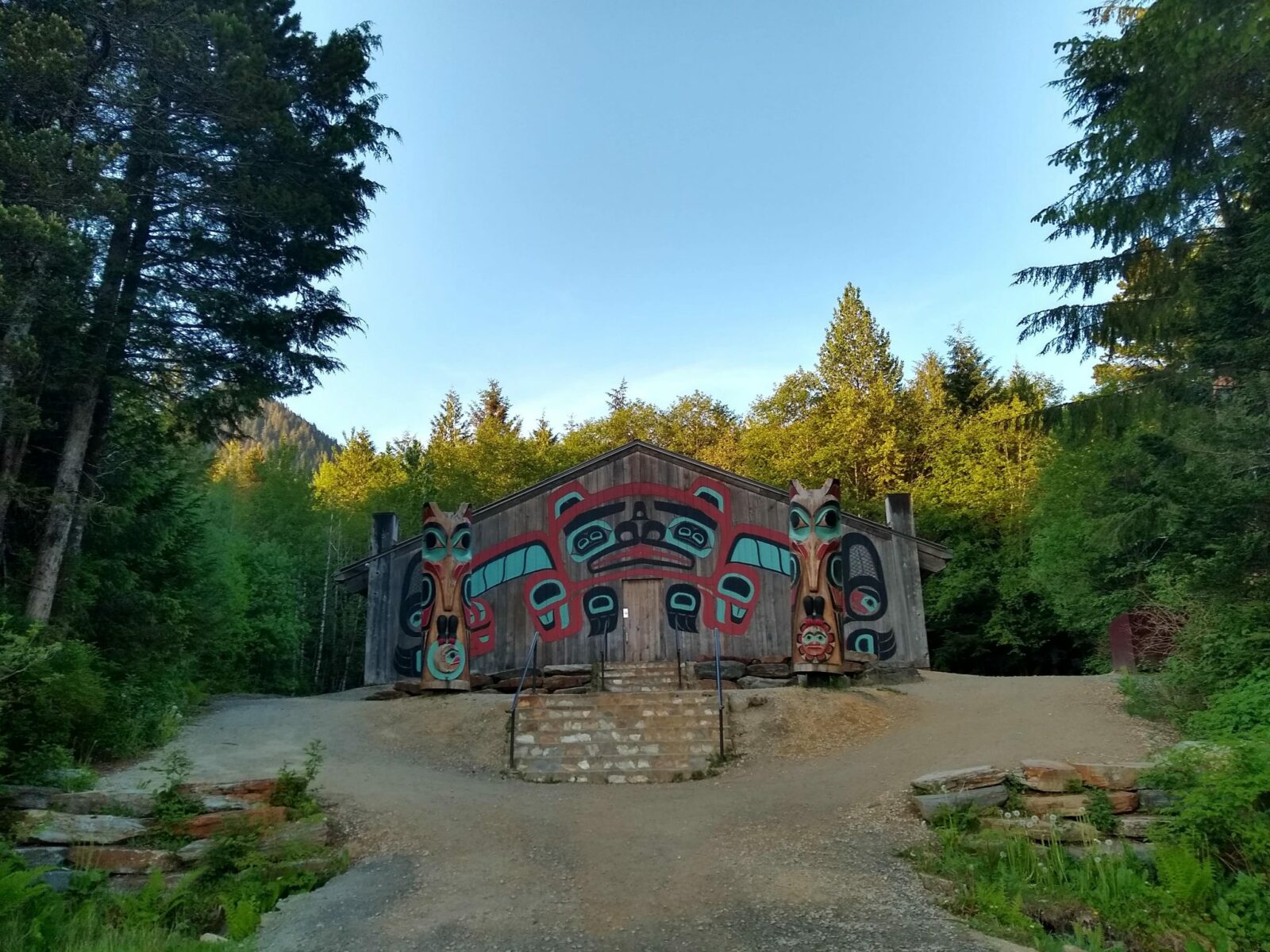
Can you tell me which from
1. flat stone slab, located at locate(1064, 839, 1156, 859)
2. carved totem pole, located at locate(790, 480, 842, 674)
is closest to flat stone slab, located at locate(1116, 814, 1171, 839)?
flat stone slab, located at locate(1064, 839, 1156, 859)

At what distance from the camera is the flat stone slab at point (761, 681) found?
54.9 ft

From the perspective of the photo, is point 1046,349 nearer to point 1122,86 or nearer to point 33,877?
point 1122,86

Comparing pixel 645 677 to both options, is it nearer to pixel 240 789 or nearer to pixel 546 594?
pixel 546 594

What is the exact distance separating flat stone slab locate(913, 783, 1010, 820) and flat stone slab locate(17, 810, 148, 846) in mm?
7482

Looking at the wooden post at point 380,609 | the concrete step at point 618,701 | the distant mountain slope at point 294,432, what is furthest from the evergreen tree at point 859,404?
the distant mountain slope at point 294,432

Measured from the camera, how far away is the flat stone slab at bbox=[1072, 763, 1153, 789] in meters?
8.32

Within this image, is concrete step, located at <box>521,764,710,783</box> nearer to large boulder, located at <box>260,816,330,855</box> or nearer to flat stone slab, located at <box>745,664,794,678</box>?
large boulder, located at <box>260,816,330,855</box>

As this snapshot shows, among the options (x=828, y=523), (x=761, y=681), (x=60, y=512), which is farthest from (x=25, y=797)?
(x=761, y=681)

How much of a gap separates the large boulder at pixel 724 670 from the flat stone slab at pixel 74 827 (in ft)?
36.8

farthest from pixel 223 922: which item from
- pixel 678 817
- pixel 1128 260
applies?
pixel 1128 260

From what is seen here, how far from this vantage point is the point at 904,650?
1858cm

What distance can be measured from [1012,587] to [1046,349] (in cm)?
1553

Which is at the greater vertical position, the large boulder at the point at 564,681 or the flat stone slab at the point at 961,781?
the large boulder at the point at 564,681

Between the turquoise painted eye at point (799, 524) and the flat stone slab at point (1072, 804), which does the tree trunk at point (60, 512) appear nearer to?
the turquoise painted eye at point (799, 524)
